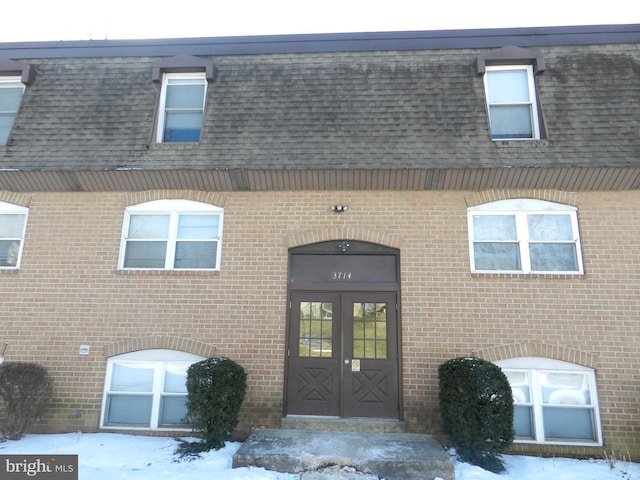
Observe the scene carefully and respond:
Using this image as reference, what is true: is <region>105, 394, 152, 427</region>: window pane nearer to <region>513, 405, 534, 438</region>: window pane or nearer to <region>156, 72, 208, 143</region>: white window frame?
<region>156, 72, 208, 143</region>: white window frame

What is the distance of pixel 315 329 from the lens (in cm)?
779

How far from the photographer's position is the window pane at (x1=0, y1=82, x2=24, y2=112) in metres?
8.95

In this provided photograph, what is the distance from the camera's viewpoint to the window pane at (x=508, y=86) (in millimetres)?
8438

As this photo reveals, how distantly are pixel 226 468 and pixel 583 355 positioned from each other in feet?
19.4

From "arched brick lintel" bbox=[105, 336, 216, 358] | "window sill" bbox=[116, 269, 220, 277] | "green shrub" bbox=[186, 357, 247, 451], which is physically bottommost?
"green shrub" bbox=[186, 357, 247, 451]

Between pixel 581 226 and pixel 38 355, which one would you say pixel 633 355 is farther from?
pixel 38 355

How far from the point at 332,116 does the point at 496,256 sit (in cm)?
404

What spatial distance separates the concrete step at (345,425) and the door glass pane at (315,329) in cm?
110

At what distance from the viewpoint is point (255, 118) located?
8.37 metres

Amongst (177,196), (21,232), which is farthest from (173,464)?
(21,232)

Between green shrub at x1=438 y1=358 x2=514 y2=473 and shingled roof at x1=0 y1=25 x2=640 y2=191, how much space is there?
342 cm

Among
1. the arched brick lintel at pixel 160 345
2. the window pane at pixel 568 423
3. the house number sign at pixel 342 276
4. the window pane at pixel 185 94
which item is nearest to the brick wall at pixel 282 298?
the arched brick lintel at pixel 160 345

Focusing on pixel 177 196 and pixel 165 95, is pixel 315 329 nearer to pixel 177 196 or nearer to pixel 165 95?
pixel 177 196

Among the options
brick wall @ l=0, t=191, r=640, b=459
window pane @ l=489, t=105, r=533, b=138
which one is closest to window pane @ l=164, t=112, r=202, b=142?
brick wall @ l=0, t=191, r=640, b=459
